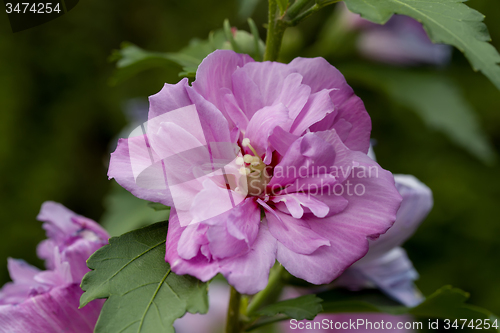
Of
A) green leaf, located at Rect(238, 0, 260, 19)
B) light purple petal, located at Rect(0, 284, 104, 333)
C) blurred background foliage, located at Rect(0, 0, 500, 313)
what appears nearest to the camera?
light purple petal, located at Rect(0, 284, 104, 333)

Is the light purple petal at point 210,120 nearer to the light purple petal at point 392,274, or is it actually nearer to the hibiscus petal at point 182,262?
the hibiscus petal at point 182,262

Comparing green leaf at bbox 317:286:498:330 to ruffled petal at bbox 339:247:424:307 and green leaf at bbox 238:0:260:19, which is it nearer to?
ruffled petal at bbox 339:247:424:307

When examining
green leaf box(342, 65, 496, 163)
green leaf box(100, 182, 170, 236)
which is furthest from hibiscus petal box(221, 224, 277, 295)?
green leaf box(342, 65, 496, 163)

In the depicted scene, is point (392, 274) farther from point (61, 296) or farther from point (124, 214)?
point (124, 214)

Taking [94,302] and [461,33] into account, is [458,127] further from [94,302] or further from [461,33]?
[94,302]

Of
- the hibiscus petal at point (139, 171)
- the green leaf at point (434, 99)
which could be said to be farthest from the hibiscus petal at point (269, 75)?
the green leaf at point (434, 99)

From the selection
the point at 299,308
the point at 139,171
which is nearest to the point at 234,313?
the point at 299,308

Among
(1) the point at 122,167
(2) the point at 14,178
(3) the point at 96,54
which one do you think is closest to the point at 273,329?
(1) the point at 122,167
